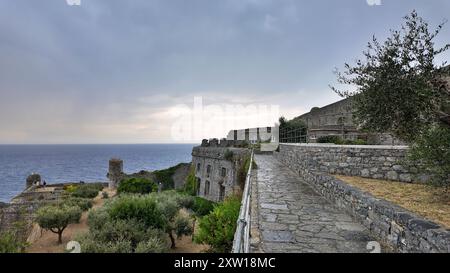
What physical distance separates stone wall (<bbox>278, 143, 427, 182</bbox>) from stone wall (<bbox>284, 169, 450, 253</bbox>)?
2330 millimetres

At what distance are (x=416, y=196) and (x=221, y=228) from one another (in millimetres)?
4682

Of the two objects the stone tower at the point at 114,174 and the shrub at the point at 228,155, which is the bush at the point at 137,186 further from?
the shrub at the point at 228,155

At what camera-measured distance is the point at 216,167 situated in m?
25.4

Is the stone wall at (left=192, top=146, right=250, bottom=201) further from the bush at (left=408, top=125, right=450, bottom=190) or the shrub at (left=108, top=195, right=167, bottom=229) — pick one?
the bush at (left=408, top=125, right=450, bottom=190)

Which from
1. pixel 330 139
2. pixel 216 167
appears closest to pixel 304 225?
pixel 330 139

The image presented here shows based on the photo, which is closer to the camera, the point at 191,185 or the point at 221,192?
the point at 221,192

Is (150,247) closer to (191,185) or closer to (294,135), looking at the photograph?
(294,135)

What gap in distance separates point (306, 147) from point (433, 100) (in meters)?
5.99

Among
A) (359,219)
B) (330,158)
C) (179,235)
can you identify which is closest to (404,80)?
(359,219)

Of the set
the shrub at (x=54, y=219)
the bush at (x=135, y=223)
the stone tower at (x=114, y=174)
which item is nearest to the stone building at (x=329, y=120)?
the bush at (x=135, y=223)

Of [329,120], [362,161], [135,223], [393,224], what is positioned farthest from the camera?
[329,120]

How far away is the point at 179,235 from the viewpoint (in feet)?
45.4

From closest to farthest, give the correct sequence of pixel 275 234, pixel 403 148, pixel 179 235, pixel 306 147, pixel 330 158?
pixel 275 234 → pixel 403 148 → pixel 330 158 → pixel 306 147 → pixel 179 235
